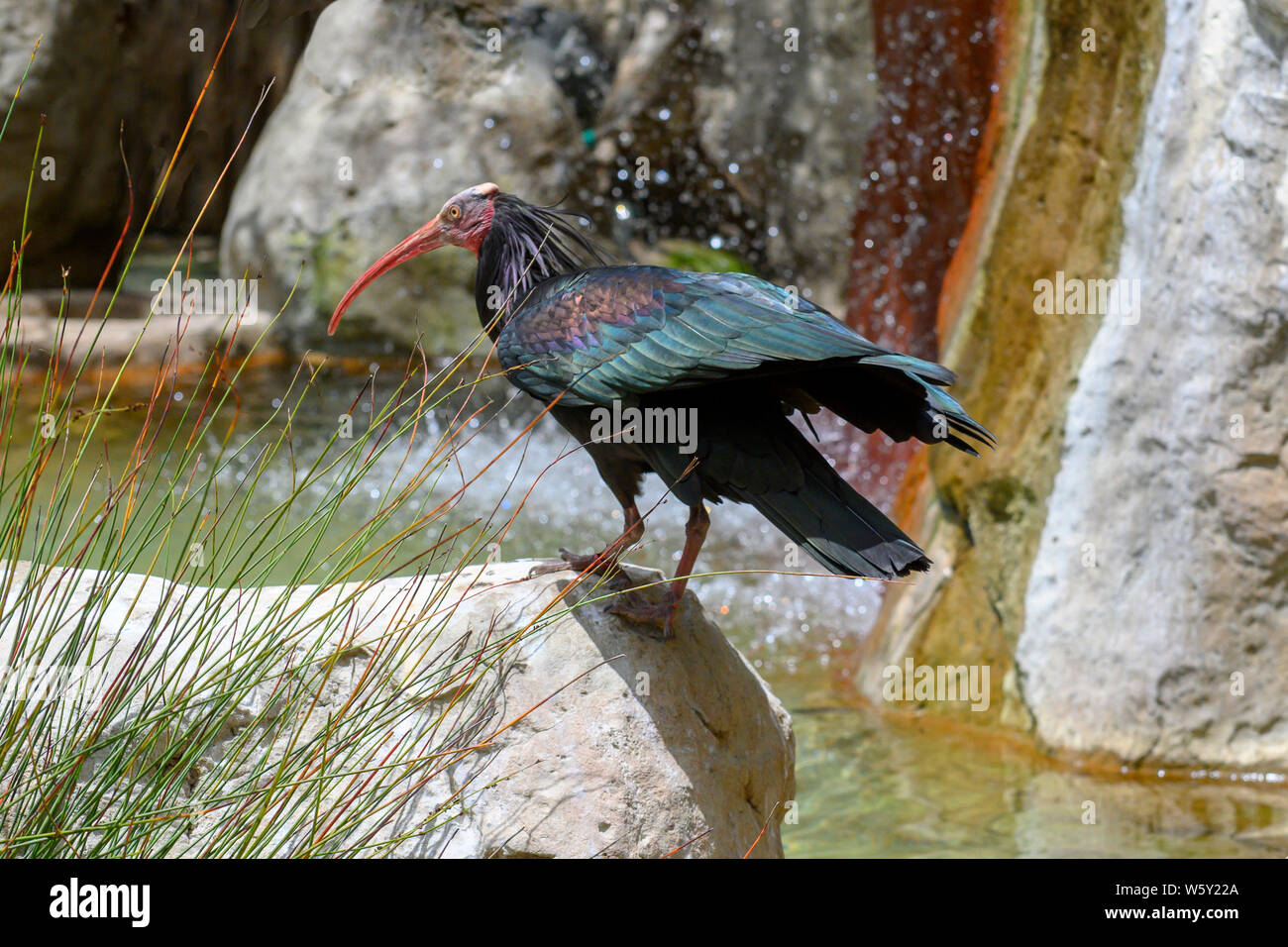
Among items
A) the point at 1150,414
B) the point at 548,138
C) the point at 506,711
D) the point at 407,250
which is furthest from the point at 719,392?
the point at 548,138

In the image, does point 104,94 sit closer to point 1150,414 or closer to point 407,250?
point 407,250

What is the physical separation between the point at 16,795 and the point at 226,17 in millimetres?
9818

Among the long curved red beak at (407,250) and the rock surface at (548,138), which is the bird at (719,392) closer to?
the long curved red beak at (407,250)

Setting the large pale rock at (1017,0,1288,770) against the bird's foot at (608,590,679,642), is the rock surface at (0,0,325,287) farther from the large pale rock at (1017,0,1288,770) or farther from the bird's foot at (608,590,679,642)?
the bird's foot at (608,590,679,642)

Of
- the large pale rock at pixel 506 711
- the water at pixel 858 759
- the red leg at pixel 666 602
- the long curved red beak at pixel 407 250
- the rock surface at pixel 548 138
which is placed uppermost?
the rock surface at pixel 548 138

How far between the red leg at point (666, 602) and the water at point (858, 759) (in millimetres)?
225

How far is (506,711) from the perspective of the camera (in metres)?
2.93

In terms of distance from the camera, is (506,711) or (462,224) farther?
(462,224)

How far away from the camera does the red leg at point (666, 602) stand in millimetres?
3152

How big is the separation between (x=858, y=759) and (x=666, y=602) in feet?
7.65

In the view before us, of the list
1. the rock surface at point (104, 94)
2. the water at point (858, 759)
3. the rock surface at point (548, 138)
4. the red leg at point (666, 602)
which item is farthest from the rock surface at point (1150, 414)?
the rock surface at point (104, 94)

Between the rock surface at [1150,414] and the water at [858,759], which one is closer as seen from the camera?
the water at [858,759]
